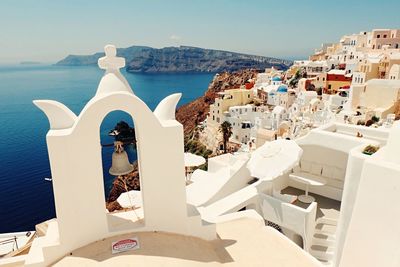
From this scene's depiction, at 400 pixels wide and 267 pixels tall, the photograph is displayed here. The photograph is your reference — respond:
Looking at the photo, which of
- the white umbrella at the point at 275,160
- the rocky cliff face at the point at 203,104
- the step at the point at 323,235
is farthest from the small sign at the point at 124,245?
the rocky cliff face at the point at 203,104

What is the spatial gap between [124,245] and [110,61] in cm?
341

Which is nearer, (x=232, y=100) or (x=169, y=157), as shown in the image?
(x=169, y=157)

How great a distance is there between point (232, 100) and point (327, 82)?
16.4m

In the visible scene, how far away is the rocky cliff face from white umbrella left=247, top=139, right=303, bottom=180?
51960mm

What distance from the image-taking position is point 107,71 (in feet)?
16.7

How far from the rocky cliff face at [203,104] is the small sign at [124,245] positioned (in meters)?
58.3

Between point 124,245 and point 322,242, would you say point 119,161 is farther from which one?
point 322,242

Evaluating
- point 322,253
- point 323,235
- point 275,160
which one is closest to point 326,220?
point 323,235

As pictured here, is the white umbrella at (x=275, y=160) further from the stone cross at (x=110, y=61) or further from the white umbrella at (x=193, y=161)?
the white umbrella at (x=193, y=161)

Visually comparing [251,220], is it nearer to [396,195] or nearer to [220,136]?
[396,195]

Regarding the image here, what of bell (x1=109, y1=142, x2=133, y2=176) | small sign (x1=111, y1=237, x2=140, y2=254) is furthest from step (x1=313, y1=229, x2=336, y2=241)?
bell (x1=109, y1=142, x2=133, y2=176)

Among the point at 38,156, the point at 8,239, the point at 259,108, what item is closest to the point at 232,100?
the point at 259,108

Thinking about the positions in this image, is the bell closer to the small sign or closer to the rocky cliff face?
the small sign

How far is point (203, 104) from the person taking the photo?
7512cm
